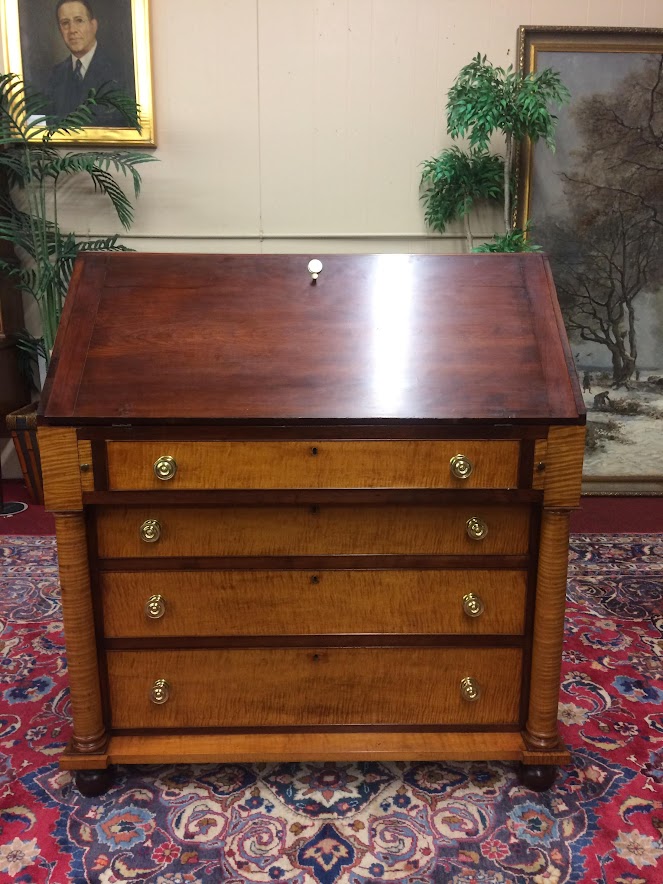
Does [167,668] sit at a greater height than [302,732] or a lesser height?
greater

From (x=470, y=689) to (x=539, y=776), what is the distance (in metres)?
0.32

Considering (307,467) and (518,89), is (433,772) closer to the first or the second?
(307,467)

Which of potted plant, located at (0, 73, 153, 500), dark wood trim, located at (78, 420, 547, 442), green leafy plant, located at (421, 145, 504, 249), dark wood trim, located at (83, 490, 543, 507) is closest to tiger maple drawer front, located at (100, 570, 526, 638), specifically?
dark wood trim, located at (83, 490, 543, 507)

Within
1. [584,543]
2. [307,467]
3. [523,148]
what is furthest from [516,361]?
[523,148]

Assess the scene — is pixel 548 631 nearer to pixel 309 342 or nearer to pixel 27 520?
pixel 309 342

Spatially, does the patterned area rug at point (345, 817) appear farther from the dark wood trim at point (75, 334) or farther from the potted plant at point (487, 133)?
the potted plant at point (487, 133)

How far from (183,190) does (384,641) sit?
3604 millimetres

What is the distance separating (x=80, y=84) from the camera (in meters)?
4.28

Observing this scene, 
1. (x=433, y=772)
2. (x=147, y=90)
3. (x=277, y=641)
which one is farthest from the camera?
(x=147, y=90)

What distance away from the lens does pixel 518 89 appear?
12.3 feet

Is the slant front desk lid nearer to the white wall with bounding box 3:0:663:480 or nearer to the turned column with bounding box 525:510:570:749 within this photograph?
the turned column with bounding box 525:510:570:749

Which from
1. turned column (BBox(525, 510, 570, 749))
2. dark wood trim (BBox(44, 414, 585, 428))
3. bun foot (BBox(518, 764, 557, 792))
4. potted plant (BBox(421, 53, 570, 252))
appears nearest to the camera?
dark wood trim (BBox(44, 414, 585, 428))

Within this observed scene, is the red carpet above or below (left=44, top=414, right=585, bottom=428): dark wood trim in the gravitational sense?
below

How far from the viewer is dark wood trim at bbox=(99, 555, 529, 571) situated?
5.84 feet
